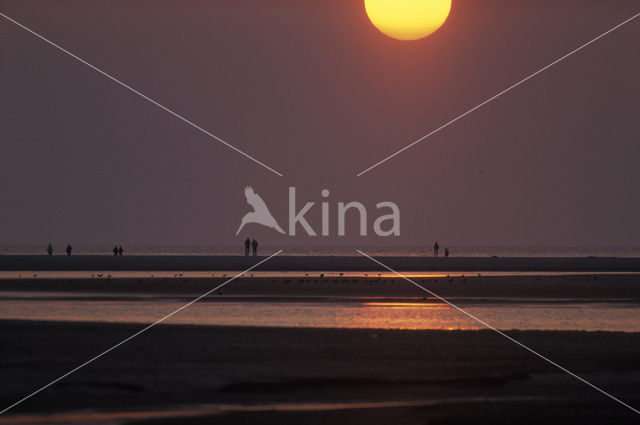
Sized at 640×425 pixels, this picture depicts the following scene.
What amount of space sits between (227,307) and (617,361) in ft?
58.5

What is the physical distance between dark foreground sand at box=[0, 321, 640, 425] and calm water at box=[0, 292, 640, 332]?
286 centimetres

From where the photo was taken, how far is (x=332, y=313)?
33562 mm

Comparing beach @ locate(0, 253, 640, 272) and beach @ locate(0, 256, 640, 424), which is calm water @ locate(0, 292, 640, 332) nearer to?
beach @ locate(0, 256, 640, 424)

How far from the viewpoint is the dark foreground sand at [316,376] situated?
15617 millimetres

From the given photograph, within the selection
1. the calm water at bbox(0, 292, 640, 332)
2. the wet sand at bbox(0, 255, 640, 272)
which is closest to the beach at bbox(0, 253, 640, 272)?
the wet sand at bbox(0, 255, 640, 272)

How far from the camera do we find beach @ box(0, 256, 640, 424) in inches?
623

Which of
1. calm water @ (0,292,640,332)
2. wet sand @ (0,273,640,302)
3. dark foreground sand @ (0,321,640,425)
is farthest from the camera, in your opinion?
wet sand @ (0,273,640,302)

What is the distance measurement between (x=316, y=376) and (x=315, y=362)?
5.54 feet

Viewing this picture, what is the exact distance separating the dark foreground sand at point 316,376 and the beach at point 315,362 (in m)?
0.05

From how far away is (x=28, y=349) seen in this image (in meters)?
22.3

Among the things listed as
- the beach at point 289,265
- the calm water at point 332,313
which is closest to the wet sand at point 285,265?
the beach at point 289,265

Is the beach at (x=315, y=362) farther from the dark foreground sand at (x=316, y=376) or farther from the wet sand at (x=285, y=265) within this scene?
the wet sand at (x=285, y=265)

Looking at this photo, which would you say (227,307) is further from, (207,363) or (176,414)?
(176,414)

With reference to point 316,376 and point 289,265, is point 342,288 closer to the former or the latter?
point 316,376
